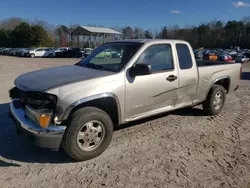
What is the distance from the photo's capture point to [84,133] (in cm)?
370

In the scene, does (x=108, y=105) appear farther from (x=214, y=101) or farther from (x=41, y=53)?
(x=41, y=53)

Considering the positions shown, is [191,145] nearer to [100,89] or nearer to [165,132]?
[165,132]

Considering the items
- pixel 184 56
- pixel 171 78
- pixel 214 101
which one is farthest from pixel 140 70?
pixel 214 101

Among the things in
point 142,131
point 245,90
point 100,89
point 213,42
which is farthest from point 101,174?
point 213,42

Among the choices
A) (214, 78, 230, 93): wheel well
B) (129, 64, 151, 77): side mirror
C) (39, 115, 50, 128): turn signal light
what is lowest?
(39, 115, 50, 128): turn signal light

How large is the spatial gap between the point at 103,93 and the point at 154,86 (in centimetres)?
107

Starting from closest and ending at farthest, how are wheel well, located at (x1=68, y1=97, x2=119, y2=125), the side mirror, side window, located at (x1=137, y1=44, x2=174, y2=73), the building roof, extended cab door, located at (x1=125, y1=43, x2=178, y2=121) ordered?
wheel well, located at (x1=68, y1=97, x2=119, y2=125) → the side mirror → extended cab door, located at (x1=125, y1=43, x2=178, y2=121) → side window, located at (x1=137, y1=44, x2=174, y2=73) → the building roof

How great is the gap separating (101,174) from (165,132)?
1.92 m

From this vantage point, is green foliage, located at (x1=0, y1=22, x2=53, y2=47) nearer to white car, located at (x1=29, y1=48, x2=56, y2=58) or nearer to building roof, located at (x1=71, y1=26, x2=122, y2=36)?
building roof, located at (x1=71, y1=26, x2=122, y2=36)

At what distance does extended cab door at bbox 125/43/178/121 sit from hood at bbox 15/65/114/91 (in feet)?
1.81

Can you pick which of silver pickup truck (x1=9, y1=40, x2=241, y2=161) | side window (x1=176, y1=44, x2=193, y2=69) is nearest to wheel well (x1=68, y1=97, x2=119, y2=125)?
silver pickup truck (x1=9, y1=40, x2=241, y2=161)

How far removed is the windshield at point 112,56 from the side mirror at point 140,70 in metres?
0.22

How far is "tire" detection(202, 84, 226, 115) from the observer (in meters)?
5.79

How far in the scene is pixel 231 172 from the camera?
3.50 meters
